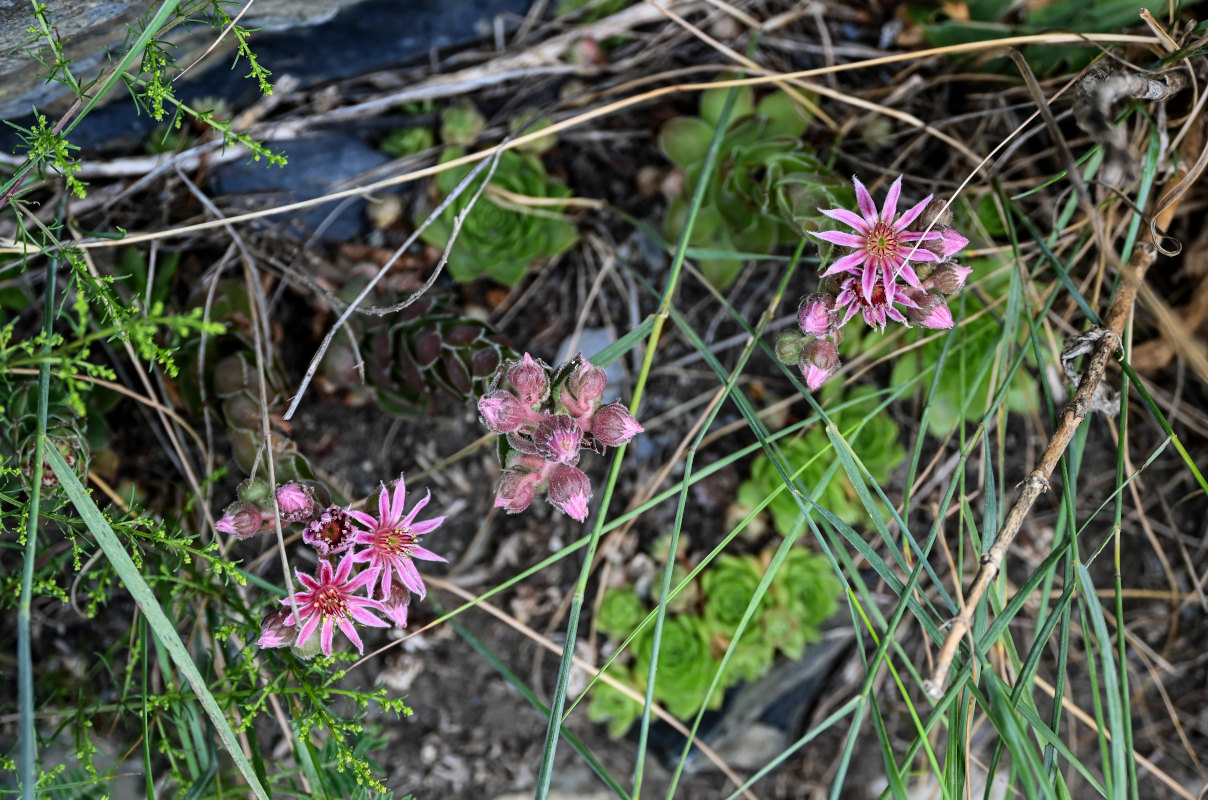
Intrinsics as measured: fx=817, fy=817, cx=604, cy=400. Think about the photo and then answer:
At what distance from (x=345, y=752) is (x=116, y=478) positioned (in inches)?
51.6

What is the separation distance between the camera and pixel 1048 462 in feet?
5.78

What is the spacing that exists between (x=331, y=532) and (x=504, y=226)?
1.01 m

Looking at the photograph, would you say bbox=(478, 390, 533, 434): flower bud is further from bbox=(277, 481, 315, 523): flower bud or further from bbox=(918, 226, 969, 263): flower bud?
bbox=(918, 226, 969, 263): flower bud

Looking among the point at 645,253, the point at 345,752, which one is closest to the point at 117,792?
the point at 345,752

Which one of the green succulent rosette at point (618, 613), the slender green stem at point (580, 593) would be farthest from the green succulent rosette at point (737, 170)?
the green succulent rosette at point (618, 613)

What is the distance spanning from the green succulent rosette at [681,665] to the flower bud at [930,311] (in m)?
1.27

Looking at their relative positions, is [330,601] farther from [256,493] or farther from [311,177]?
[311,177]

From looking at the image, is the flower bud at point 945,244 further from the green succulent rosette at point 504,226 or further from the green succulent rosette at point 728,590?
the green succulent rosette at point 728,590

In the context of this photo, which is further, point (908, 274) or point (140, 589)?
point (908, 274)

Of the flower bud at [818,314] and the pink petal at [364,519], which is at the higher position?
the flower bud at [818,314]

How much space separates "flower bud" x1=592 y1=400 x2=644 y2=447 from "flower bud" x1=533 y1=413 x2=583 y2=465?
0.06m

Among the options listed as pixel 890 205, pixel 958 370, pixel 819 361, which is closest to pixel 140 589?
pixel 819 361

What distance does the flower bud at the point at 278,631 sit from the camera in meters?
1.68

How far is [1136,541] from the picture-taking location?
9.44 feet
